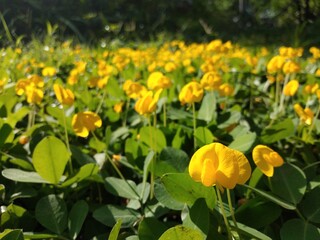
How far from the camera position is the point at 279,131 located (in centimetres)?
118

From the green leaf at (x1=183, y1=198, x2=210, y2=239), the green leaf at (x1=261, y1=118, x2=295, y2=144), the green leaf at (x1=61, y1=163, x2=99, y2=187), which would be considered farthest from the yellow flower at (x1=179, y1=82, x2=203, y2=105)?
the green leaf at (x1=183, y1=198, x2=210, y2=239)

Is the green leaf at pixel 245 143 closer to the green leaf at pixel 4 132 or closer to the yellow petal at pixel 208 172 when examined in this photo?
the yellow petal at pixel 208 172

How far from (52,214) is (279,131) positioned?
666mm

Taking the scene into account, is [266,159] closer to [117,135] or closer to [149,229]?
[149,229]

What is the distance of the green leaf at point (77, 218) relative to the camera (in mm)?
939

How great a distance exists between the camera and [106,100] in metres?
1.71

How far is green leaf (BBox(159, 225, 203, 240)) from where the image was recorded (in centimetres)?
66

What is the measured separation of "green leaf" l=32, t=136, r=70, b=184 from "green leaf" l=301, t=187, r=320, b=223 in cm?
59

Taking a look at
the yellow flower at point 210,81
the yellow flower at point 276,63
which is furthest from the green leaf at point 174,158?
the yellow flower at point 276,63

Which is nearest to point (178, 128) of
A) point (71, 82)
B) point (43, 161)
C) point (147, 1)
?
point (43, 161)

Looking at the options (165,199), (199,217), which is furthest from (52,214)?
(199,217)

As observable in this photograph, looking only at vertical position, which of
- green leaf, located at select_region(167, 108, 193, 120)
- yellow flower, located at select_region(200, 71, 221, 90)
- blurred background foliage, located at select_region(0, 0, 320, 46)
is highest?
yellow flower, located at select_region(200, 71, 221, 90)

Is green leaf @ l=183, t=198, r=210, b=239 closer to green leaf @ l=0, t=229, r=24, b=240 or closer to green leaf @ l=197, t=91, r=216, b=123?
green leaf @ l=0, t=229, r=24, b=240

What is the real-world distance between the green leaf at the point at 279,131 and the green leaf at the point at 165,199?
1.37 ft
